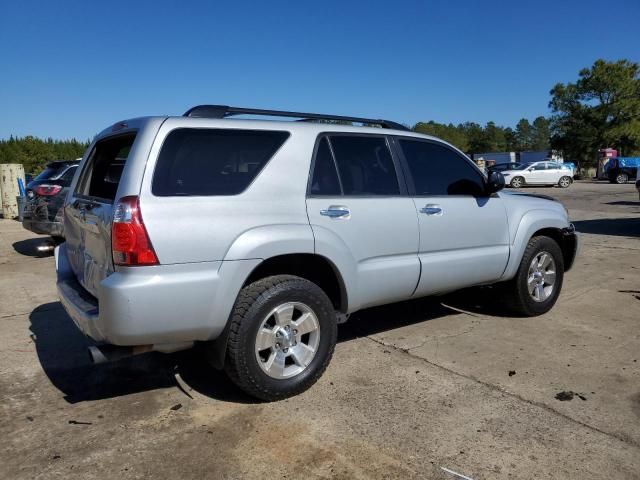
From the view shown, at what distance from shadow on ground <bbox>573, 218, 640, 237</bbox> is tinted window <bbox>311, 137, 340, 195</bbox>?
31.9 ft

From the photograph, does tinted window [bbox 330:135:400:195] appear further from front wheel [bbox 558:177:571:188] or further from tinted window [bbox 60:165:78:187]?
front wheel [bbox 558:177:571:188]

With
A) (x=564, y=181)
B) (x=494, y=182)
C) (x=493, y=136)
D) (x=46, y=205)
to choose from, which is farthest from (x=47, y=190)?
(x=493, y=136)

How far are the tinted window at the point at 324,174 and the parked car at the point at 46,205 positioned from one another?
7027 mm

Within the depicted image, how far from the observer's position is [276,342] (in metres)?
3.56

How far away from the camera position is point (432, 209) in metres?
4.38

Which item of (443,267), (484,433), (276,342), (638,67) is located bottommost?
(484,433)

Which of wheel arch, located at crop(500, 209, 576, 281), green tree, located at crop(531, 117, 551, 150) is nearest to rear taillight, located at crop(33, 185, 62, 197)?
wheel arch, located at crop(500, 209, 576, 281)

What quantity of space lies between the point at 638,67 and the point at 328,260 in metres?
64.1

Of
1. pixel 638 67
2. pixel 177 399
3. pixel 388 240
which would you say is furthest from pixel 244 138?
A: pixel 638 67

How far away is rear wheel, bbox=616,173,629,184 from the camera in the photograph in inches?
1328

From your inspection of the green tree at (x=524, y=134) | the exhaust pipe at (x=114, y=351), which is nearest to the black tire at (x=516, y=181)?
the exhaust pipe at (x=114, y=351)

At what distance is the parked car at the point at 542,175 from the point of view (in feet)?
107

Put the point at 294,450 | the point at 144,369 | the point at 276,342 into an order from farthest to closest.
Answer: the point at 144,369, the point at 276,342, the point at 294,450

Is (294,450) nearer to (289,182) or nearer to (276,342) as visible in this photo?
(276,342)
